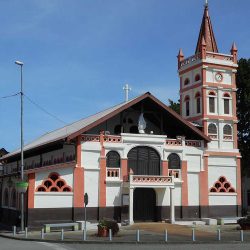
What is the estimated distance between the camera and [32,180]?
1296 inches

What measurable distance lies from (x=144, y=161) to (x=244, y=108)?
18858 mm

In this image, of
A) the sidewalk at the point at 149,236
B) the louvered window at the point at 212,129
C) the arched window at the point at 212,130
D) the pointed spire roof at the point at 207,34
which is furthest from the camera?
the pointed spire roof at the point at 207,34

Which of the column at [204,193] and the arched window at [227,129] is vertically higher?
the arched window at [227,129]

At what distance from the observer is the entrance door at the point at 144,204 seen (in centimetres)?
3725

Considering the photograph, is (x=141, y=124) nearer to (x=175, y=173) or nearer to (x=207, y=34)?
(x=175, y=173)

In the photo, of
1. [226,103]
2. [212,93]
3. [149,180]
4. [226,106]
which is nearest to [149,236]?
[149,180]

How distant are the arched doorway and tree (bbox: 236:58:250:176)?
17.5 m

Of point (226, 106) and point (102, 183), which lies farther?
point (226, 106)

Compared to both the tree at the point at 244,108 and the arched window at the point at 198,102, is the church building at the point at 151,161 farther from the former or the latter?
the tree at the point at 244,108

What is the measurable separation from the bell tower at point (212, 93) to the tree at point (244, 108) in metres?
9.00

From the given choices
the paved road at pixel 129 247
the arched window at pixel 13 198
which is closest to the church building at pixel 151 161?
the arched window at pixel 13 198

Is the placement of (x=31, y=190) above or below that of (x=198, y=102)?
below

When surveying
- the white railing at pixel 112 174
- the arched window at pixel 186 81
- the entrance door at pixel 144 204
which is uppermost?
the arched window at pixel 186 81

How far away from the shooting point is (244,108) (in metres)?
52.0
